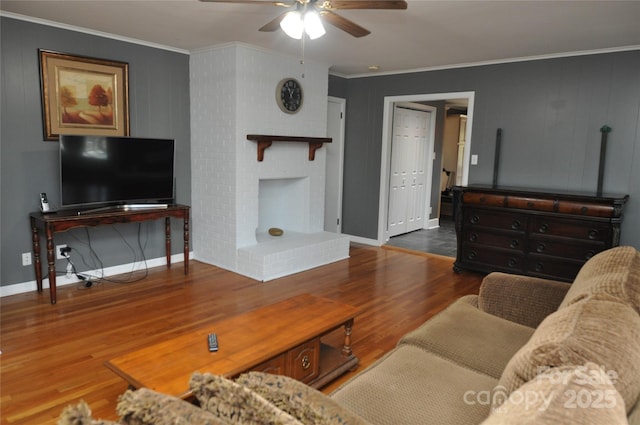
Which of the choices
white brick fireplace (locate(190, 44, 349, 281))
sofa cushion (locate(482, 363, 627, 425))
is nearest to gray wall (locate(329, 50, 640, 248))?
white brick fireplace (locate(190, 44, 349, 281))

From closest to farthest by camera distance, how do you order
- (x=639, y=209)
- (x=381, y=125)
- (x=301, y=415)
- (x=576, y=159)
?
(x=301, y=415)
(x=639, y=209)
(x=576, y=159)
(x=381, y=125)

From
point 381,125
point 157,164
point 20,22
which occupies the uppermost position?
point 20,22

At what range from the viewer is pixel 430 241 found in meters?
6.59

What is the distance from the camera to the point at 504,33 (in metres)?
3.80

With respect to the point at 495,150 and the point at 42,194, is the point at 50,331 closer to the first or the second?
the point at 42,194

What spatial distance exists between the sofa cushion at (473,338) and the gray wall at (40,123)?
3.47 meters

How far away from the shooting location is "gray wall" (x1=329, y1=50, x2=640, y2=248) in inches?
169

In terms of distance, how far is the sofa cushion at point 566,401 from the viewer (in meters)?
0.84

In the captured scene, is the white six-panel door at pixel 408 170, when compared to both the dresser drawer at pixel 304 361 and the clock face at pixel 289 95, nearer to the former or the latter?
the clock face at pixel 289 95

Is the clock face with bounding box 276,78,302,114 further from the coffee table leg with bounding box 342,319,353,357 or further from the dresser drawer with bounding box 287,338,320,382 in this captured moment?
the dresser drawer with bounding box 287,338,320,382

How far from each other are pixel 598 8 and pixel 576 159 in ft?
6.12

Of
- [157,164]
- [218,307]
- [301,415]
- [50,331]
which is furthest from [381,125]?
[301,415]

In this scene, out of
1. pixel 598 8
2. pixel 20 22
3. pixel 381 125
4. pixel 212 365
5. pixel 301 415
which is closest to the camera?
pixel 301 415

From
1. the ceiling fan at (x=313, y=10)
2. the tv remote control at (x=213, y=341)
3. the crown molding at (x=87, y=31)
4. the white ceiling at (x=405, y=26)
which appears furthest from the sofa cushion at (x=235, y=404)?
the crown molding at (x=87, y=31)
